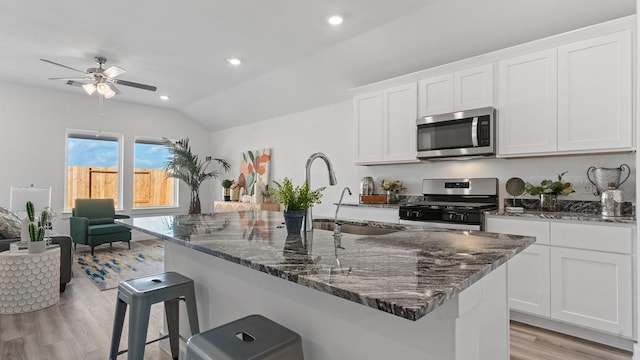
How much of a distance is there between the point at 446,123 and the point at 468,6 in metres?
1.07

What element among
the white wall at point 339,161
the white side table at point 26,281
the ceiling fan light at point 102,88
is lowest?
the white side table at point 26,281

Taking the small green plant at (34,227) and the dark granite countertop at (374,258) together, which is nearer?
the dark granite countertop at (374,258)

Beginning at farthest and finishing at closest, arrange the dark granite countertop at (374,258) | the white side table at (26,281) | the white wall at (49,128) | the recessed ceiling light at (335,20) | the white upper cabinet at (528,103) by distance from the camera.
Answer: the white wall at (49,128), the recessed ceiling light at (335,20), the white side table at (26,281), the white upper cabinet at (528,103), the dark granite countertop at (374,258)

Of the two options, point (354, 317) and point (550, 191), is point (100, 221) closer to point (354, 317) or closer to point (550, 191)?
point (354, 317)

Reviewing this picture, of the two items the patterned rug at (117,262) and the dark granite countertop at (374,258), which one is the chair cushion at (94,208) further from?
the dark granite countertop at (374,258)

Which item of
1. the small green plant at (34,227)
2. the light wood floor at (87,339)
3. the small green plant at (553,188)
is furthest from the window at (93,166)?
the small green plant at (553,188)

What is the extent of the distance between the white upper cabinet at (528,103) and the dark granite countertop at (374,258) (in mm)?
1665

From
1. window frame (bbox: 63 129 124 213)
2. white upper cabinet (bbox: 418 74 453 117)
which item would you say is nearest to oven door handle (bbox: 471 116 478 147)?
white upper cabinet (bbox: 418 74 453 117)

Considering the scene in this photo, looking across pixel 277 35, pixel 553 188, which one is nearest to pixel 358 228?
pixel 553 188

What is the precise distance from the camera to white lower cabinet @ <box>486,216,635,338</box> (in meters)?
2.28

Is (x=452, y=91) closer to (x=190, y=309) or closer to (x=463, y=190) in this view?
(x=463, y=190)

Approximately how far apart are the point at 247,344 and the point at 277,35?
10.2 feet

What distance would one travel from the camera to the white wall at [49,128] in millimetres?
5188

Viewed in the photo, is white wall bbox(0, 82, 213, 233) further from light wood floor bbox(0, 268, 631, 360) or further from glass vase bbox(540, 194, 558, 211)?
glass vase bbox(540, 194, 558, 211)
